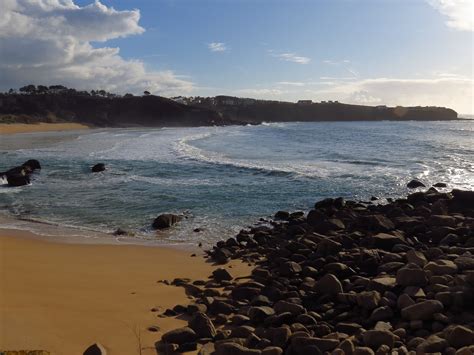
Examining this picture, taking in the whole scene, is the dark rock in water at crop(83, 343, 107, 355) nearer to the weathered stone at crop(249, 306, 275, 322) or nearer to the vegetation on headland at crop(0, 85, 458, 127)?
the weathered stone at crop(249, 306, 275, 322)

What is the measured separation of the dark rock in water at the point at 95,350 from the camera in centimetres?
520

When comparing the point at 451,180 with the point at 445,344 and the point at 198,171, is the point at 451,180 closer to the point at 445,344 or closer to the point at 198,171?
the point at 198,171

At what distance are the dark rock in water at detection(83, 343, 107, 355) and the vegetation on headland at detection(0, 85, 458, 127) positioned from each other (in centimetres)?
7844

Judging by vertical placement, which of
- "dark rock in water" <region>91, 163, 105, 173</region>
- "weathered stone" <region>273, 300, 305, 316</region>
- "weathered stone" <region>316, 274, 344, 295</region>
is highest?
"dark rock in water" <region>91, 163, 105, 173</region>

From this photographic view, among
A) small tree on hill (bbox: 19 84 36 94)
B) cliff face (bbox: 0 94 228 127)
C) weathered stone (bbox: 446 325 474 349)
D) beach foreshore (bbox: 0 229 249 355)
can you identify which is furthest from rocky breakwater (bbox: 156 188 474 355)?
small tree on hill (bbox: 19 84 36 94)

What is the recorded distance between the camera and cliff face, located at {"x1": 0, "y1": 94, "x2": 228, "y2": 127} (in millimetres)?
92562

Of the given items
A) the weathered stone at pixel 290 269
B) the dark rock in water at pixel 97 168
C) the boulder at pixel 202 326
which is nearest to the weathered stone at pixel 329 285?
the weathered stone at pixel 290 269

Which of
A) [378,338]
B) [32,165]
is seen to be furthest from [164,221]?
[32,165]

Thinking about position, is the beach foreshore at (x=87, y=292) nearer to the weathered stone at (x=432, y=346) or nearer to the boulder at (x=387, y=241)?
the boulder at (x=387, y=241)

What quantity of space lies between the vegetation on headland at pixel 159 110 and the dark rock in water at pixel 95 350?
3088 inches

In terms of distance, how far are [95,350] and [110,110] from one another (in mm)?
105595

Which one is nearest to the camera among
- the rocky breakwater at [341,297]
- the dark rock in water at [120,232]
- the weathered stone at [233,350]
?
the weathered stone at [233,350]

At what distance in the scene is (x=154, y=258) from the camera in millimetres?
9812

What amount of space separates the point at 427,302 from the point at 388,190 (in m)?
12.6
